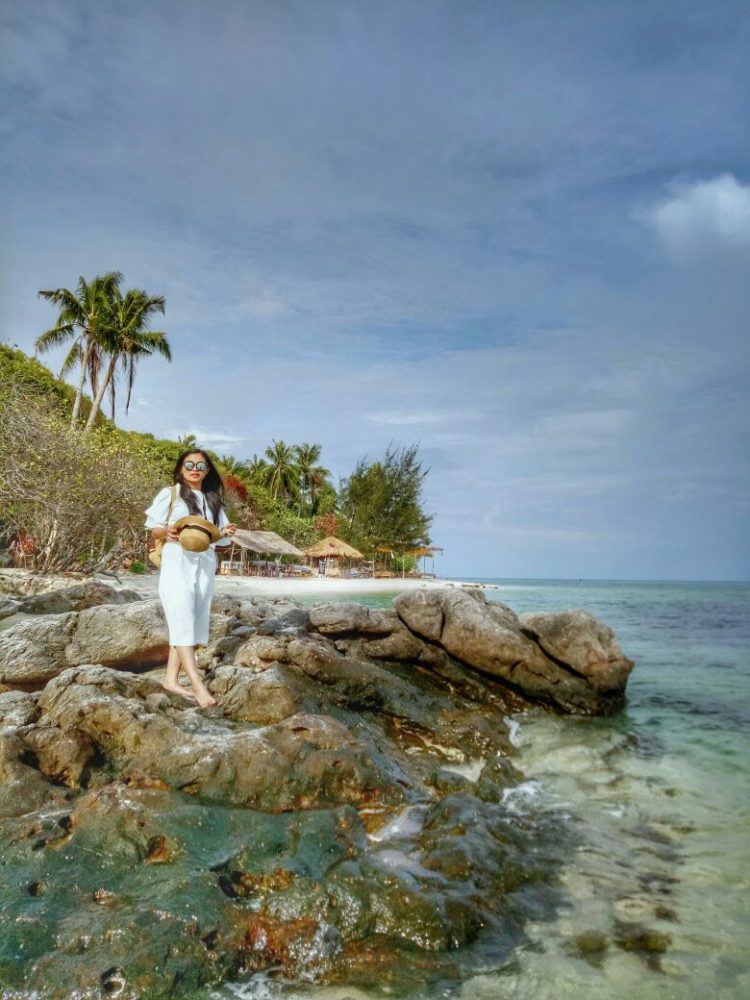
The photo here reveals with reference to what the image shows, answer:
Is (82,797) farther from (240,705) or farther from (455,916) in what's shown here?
(455,916)

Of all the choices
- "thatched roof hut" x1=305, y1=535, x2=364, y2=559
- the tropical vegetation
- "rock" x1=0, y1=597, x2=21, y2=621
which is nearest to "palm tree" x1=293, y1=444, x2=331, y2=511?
the tropical vegetation

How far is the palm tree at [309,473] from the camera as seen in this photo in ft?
231

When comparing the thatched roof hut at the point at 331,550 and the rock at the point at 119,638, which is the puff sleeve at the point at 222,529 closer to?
the rock at the point at 119,638

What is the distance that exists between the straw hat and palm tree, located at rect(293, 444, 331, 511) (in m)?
64.6

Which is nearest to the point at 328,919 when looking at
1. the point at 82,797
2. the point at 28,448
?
the point at 82,797

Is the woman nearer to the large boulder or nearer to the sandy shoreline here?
the large boulder

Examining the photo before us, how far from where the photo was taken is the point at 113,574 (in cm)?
2373

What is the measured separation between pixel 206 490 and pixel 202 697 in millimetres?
1955

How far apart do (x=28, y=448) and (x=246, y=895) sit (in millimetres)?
20164

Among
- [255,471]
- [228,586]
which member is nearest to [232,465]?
[255,471]

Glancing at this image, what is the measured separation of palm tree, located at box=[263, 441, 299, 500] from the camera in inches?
2645

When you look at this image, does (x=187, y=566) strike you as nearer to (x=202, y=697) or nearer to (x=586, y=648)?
(x=202, y=697)

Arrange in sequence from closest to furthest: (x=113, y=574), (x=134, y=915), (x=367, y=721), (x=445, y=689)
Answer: (x=134, y=915) → (x=367, y=721) → (x=445, y=689) → (x=113, y=574)

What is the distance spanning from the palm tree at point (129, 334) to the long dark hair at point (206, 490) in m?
33.0
